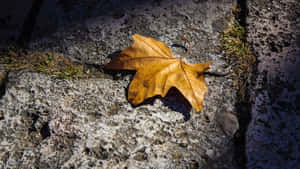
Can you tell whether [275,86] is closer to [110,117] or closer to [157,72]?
[157,72]

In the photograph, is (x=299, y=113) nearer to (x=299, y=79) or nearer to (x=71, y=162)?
(x=299, y=79)

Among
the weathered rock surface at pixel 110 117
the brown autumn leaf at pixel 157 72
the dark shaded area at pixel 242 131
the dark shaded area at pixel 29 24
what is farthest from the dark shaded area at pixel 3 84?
the dark shaded area at pixel 242 131

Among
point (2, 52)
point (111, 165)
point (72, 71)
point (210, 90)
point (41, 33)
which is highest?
point (41, 33)

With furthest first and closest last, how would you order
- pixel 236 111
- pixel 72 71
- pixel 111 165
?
pixel 72 71 < pixel 236 111 < pixel 111 165

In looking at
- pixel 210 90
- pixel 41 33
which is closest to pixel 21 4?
pixel 41 33

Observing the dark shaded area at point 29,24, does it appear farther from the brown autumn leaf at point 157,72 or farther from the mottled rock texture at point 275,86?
the mottled rock texture at point 275,86
